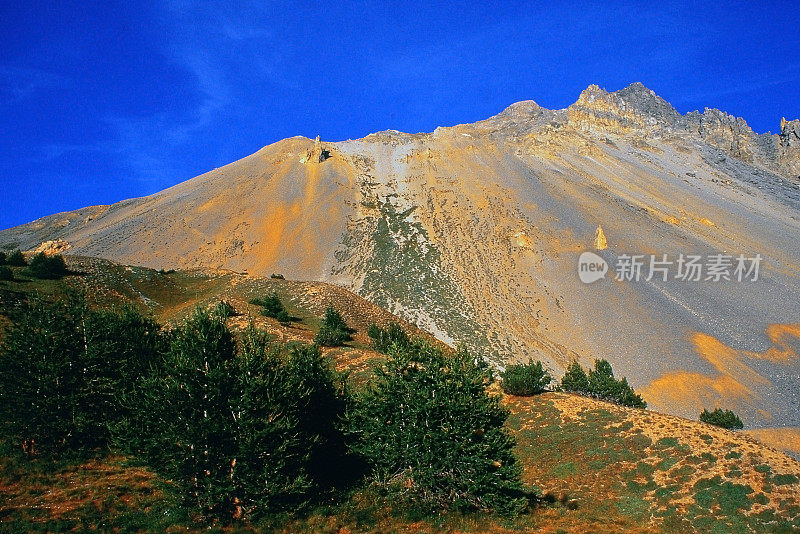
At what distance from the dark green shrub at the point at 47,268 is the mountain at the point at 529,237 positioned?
111 ft

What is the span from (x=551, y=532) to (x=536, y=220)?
6785 centimetres

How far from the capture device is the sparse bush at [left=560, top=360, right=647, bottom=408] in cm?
3228

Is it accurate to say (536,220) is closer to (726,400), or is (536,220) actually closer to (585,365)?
(585,365)

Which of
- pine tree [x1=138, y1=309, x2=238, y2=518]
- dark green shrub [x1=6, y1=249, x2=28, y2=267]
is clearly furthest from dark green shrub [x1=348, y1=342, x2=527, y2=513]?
dark green shrub [x1=6, y1=249, x2=28, y2=267]

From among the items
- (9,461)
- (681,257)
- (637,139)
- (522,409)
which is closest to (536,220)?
(681,257)

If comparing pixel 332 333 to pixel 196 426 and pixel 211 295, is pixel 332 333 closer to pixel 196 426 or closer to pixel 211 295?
pixel 211 295

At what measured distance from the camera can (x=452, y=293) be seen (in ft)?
204

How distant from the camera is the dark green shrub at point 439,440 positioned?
1400 cm

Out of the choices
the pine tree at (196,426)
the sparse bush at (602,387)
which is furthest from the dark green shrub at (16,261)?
the sparse bush at (602,387)

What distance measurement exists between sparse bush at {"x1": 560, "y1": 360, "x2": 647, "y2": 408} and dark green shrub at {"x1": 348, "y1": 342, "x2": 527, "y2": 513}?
20.9 meters

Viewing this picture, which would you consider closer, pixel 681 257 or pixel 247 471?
pixel 247 471

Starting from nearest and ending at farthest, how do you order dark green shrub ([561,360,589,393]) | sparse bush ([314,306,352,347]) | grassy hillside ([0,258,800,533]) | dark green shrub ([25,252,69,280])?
grassy hillside ([0,258,800,533]), sparse bush ([314,306,352,347]), dark green shrub ([561,360,589,393]), dark green shrub ([25,252,69,280])

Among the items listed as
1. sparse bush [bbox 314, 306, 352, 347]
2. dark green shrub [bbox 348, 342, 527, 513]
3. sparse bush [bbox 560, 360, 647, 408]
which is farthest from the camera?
sparse bush [bbox 560, 360, 647, 408]

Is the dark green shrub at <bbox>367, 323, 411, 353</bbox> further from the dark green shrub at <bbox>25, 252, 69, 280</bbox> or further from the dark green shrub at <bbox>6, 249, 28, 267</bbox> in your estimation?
the dark green shrub at <bbox>6, 249, 28, 267</bbox>
